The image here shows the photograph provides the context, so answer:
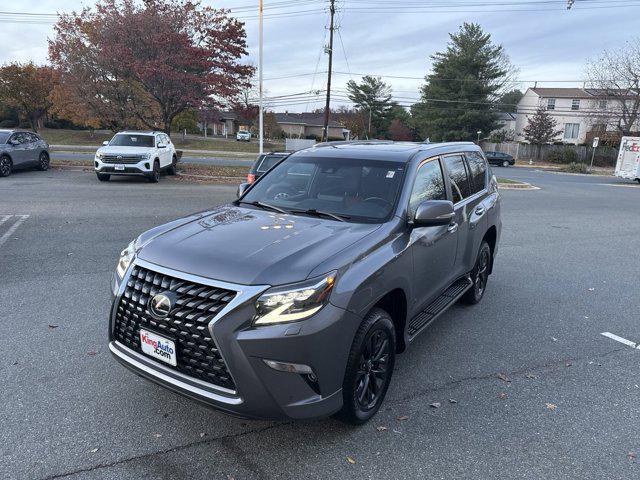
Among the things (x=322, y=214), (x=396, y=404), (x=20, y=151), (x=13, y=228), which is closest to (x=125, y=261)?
(x=322, y=214)

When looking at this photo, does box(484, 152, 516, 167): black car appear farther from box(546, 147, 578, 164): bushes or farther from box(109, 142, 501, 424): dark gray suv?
box(109, 142, 501, 424): dark gray suv

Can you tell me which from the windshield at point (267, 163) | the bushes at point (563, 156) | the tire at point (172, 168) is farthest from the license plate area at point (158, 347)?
the bushes at point (563, 156)

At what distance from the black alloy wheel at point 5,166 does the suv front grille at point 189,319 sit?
55.3 ft

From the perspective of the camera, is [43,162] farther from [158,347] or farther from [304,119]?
[304,119]

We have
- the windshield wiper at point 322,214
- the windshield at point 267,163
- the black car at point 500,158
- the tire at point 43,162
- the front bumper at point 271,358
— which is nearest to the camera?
the front bumper at point 271,358

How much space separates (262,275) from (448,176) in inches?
100.0

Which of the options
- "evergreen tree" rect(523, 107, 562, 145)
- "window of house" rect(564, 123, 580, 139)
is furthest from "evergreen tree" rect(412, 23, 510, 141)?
"window of house" rect(564, 123, 580, 139)

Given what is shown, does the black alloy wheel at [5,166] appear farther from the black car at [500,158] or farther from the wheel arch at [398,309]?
the black car at [500,158]

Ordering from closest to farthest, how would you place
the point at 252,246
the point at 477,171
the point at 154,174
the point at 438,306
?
the point at 252,246, the point at 438,306, the point at 477,171, the point at 154,174

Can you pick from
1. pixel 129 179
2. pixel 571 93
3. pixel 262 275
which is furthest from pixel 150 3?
pixel 571 93

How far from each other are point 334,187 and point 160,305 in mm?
1856

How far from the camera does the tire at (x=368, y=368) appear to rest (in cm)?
285

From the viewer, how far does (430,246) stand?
380 centimetres

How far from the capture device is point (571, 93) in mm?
66625
